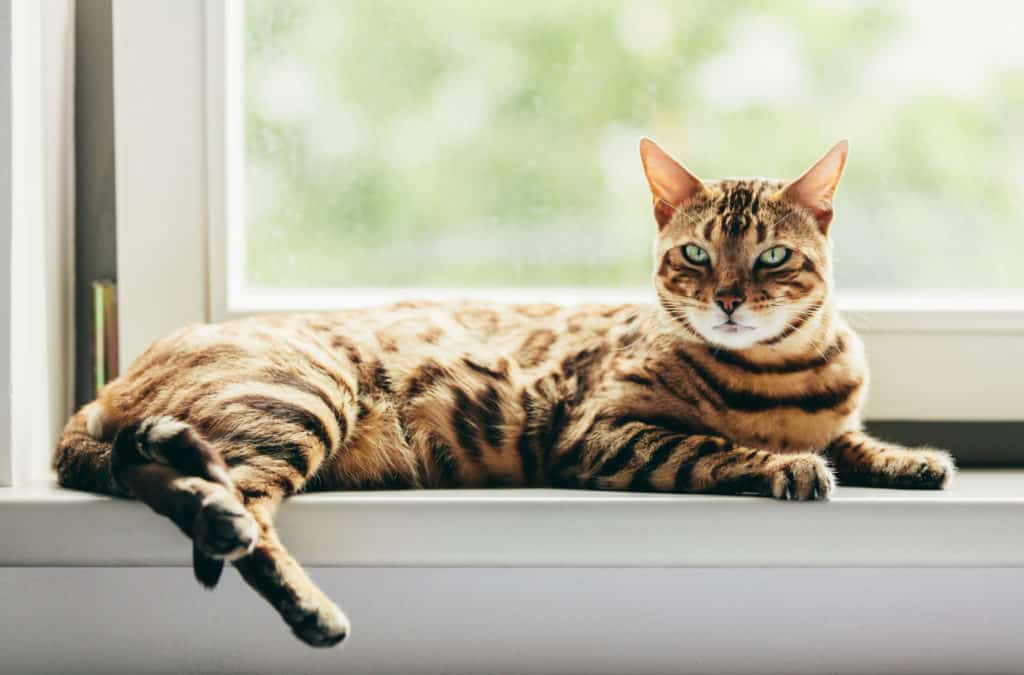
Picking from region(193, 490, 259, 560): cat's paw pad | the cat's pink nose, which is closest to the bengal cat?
the cat's pink nose

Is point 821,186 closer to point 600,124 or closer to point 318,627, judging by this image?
point 600,124

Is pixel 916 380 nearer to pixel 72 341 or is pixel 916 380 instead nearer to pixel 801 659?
pixel 801 659

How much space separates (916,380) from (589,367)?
51 centimetres

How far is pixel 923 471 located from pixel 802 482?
21 centimetres

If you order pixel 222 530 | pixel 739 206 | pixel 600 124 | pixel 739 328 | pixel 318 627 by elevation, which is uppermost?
pixel 600 124

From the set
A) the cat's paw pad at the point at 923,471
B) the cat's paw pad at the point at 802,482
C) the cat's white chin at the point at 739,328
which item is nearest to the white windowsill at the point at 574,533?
the cat's paw pad at the point at 802,482

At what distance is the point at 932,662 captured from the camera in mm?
1266

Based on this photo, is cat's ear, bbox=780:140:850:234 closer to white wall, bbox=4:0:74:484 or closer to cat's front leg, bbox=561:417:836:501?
cat's front leg, bbox=561:417:836:501

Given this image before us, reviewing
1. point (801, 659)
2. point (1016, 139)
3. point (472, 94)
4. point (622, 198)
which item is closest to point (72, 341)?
point (472, 94)

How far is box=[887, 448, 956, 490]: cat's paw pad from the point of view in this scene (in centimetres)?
121

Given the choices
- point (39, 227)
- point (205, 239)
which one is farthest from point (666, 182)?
point (39, 227)

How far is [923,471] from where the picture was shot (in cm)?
122

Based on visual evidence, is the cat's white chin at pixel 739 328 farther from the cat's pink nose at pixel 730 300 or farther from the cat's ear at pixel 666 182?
the cat's ear at pixel 666 182

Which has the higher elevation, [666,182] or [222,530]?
[666,182]
